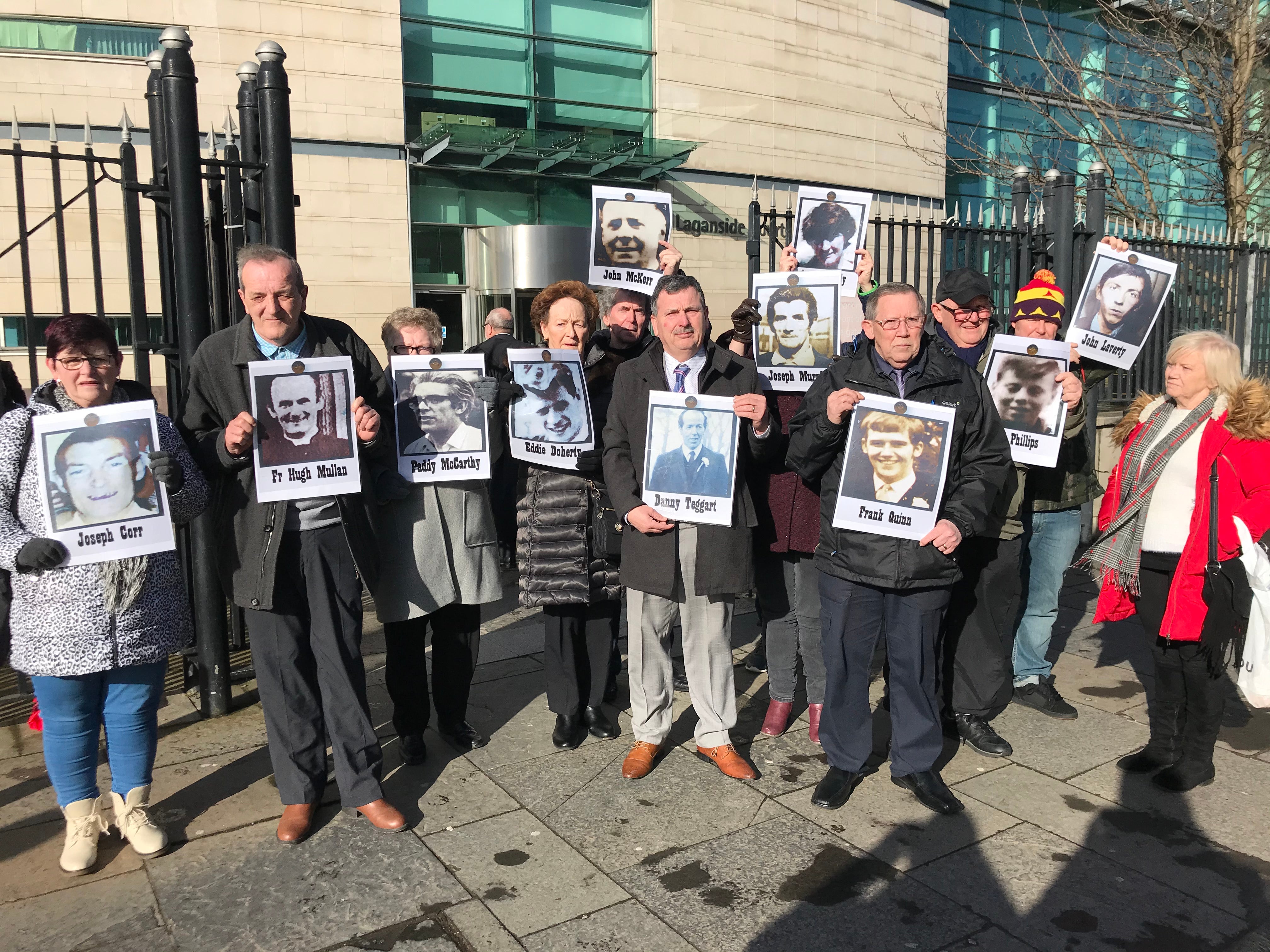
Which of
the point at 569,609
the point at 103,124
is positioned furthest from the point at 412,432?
the point at 103,124

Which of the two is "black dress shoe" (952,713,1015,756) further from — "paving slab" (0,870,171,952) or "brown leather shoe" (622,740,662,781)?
"paving slab" (0,870,171,952)

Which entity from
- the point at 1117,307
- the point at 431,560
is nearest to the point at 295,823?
the point at 431,560

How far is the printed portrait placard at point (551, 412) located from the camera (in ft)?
14.3

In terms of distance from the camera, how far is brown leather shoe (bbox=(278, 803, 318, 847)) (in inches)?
146

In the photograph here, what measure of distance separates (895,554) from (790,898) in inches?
51.4

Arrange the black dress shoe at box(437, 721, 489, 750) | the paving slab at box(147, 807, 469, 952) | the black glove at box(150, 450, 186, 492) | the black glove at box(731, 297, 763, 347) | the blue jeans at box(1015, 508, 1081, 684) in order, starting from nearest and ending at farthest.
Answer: the paving slab at box(147, 807, 469, 952) < the black glove at box(150, 450, 186, 492) < the black dress shoe at box(437, 721, 489, 750) < the black glove at box(731, 297, 763, 347) < the blue jeans at box(1015, 508, 1081, 684)

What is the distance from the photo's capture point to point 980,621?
4.65 m

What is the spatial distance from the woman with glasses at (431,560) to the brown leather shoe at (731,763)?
109 centimetres

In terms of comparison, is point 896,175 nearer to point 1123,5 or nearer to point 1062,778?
point 1123,5

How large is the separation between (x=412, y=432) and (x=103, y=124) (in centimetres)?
1501

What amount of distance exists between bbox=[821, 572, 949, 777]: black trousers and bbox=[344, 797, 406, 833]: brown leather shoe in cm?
171

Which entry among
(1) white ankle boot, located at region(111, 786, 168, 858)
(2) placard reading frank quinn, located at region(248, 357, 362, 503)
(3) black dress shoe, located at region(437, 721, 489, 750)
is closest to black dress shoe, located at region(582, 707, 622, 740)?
(3) black dress shoe, located at region(437, 721, 489, 750)

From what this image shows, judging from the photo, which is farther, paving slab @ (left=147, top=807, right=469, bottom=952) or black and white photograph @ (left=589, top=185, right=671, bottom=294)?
black and white photograph @ (left=589, top=185, right=671, bottom=294)

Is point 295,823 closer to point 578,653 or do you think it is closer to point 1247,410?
point 578,653
